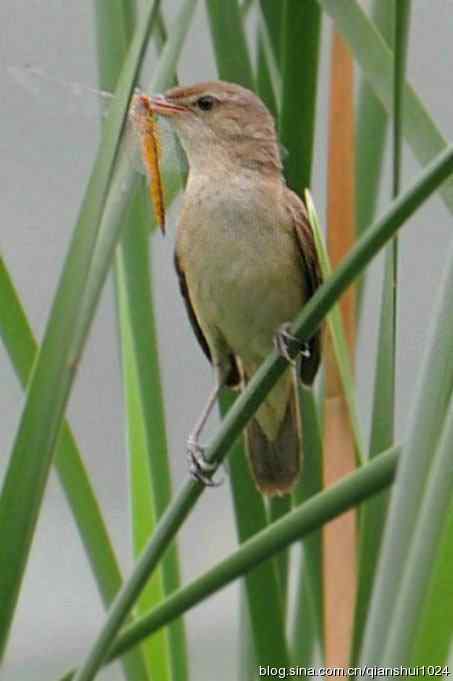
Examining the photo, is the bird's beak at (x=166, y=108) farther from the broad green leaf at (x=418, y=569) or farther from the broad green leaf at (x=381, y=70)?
the broad green leaf at (x=418, y=569)

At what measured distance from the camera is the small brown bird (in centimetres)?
171

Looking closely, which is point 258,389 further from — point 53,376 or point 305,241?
point 305,241

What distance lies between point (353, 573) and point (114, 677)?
0.89 meters

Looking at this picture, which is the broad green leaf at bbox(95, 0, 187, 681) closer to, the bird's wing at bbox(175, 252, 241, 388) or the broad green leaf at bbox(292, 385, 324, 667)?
the broad green leaf at bbox(292, 385, 324, 667)

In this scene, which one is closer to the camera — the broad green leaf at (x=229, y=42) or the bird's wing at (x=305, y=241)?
the broad green leaf at (x=229, y=42)

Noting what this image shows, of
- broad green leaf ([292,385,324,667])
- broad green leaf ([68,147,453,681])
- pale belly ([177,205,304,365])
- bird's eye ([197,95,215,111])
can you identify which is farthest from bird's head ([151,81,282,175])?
broad green leaf ([68,147,453,681])

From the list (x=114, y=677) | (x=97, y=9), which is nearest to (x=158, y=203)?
(x=97, y=9)

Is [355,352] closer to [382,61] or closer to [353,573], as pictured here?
[353,573]

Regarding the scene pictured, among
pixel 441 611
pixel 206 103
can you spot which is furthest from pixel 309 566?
pixel 206 103

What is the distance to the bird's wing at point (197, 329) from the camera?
1800mm

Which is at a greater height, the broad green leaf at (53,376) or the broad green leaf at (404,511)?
the broad green leaf at (53,376)

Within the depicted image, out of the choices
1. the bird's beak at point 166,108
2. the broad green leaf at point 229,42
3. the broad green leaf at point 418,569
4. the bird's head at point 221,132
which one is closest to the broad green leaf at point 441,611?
the broad green leaf at point 418,569

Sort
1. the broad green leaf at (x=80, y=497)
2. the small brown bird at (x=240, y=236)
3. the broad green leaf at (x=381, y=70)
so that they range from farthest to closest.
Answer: the small brown bird at (x=240, y=236)
the broad green leaf at (x=80, y=497)
the broad green leaf at (x=381, y=70)

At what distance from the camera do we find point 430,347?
2.72 feet
